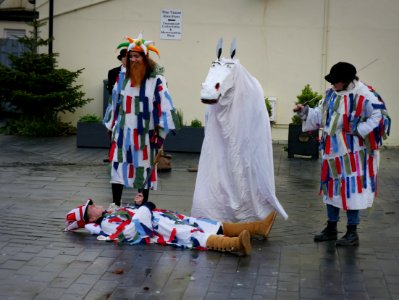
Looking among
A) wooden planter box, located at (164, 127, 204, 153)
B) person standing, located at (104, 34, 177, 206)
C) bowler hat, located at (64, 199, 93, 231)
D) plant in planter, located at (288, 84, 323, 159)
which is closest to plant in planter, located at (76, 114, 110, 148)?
wooden planter box, located at (164, 127, 204, 153)

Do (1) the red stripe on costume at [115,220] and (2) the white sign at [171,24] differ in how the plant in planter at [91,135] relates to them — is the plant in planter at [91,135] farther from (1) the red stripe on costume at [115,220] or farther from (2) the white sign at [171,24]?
(1) the red stripe on costume at [115,220]

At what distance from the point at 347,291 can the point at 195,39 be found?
32.9 ft

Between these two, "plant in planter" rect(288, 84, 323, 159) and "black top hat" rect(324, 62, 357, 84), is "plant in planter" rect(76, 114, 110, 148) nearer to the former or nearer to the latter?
"plant in planter" rect(288, 84, 323, 159)

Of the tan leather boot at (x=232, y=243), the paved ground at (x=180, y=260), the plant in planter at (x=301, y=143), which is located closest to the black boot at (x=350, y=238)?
the paved ground at (x=180, y=260)

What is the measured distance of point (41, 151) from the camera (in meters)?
13.4

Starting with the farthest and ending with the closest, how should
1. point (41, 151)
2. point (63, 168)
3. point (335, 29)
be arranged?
point (335, 29)
point (41, 151)
point (63, 168)

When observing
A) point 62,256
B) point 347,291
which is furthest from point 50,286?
point 347,291

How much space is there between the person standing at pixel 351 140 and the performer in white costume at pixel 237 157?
1.52 ft

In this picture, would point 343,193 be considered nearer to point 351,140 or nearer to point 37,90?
point 351,140

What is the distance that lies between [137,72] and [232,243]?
222 centimetres

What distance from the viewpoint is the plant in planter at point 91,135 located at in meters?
14.0

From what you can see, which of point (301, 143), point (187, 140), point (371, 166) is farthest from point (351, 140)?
point (187, 140)

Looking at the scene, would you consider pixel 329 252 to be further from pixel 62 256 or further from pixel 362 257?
pixel 62 256

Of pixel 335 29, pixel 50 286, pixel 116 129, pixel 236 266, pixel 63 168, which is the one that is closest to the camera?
pixel 50 286
